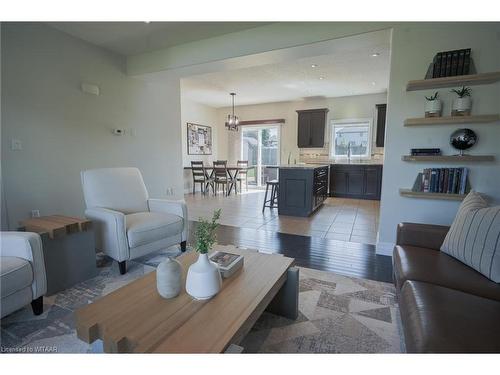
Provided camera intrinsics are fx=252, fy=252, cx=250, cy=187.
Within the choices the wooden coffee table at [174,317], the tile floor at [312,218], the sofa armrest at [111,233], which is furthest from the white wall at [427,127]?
the sofa armrest at [111,233]

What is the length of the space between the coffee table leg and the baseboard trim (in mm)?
1579

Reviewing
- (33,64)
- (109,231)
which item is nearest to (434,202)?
(109,231)

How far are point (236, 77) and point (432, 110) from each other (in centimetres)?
360

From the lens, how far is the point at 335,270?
2.31 meters

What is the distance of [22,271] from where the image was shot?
1.50m

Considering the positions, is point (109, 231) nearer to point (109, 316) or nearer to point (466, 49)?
point (109, 316)

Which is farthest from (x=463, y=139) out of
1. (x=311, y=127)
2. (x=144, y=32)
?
(x=311, y=127)

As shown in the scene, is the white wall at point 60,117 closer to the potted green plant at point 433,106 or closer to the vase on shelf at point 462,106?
the potted green plant at point 433,106

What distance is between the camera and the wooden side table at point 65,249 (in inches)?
73.6

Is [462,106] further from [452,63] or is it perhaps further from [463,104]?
[452,63]

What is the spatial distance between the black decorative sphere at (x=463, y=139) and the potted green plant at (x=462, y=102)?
16 centimetres

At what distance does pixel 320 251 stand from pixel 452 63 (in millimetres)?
2156

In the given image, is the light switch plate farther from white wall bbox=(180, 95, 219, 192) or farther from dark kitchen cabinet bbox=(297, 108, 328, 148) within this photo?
dark kitchen cabinet bbox=(297, 108, 328, 148)

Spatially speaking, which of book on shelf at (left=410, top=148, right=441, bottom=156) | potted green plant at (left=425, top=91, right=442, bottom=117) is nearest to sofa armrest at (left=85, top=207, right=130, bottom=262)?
book on shelf at (left=410, top=148, right=441, bottom=156)
